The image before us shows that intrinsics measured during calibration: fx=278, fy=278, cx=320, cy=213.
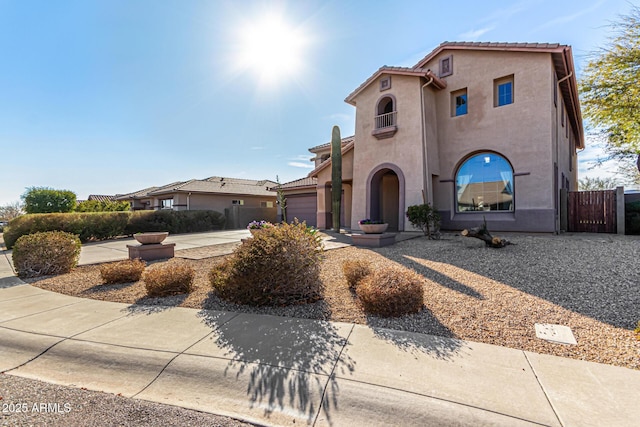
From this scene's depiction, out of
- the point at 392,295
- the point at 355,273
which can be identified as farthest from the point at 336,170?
the point at 392,295

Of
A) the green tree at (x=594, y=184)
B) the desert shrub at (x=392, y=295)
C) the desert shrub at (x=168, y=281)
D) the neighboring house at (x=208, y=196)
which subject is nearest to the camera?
the desert shrub at (x=392, y=295)

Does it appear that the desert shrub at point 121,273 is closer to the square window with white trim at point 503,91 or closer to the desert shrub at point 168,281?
the desert shrub at point 168,281

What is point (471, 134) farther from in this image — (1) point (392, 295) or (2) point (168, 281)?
(2) point (168, 281)

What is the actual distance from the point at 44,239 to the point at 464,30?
16926 millimetres

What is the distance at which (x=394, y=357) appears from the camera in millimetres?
3068

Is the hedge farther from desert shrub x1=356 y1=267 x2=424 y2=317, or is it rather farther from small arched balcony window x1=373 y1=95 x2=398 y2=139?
desert shrub x1=356 y1=267 x2=424 y2=317

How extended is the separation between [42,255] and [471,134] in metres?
16.1

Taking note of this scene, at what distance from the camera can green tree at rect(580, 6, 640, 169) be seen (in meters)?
12.9

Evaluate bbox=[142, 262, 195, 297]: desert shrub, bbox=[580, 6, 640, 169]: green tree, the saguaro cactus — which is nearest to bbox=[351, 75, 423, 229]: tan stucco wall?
the saguaro cactus

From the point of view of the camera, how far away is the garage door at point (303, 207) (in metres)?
20.0

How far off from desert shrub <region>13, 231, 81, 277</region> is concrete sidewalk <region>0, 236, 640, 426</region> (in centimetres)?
391

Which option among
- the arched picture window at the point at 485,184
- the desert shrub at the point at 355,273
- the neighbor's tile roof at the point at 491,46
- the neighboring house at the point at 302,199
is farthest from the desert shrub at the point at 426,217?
the neighboring house at the point at 302,199

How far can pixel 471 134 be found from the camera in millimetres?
13047

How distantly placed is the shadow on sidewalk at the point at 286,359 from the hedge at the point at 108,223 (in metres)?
14.5
